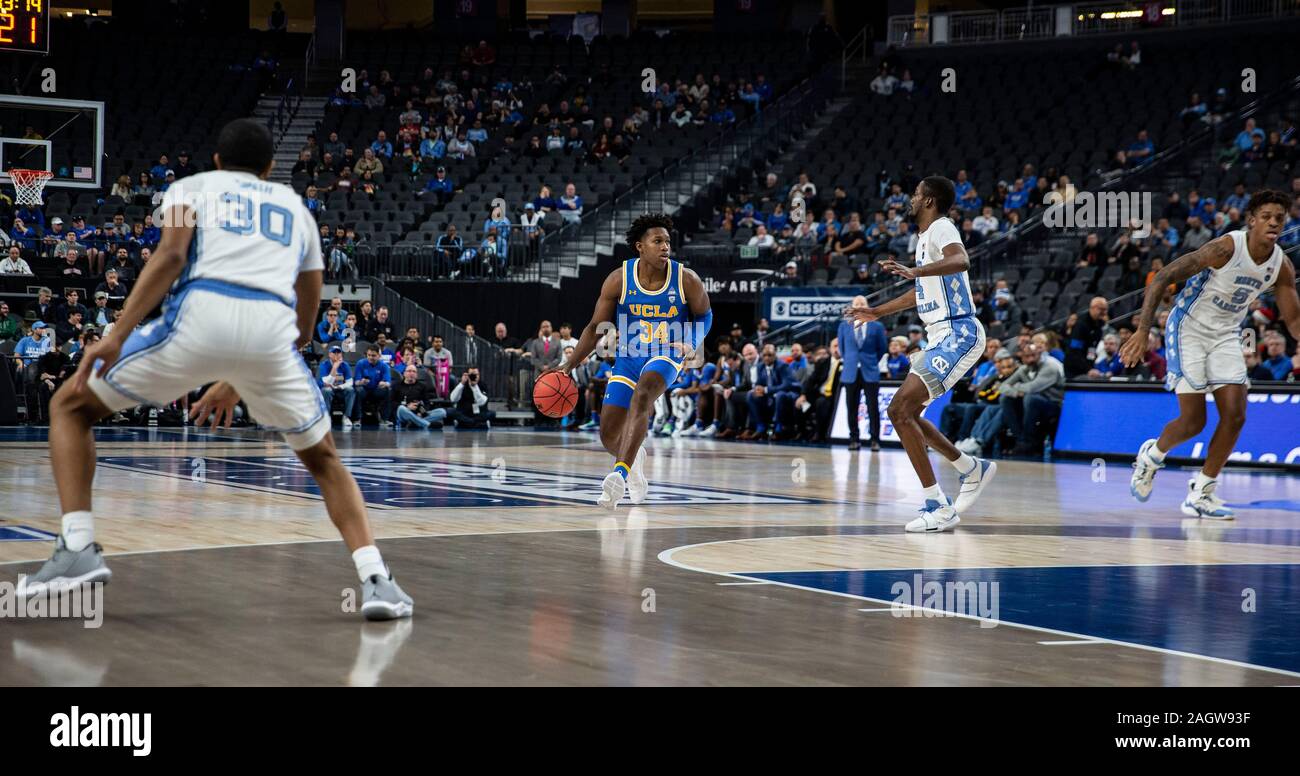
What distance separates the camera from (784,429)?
871 inches

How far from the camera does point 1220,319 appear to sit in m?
10.2

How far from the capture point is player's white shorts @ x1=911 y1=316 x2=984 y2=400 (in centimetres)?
914

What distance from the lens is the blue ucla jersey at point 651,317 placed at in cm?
1048

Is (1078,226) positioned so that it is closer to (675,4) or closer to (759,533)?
(759,533)

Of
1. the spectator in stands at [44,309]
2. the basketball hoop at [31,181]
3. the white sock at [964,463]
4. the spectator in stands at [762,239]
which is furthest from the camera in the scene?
the spectator in stands at [762,239]

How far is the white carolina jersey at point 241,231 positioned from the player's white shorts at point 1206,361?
712 cm

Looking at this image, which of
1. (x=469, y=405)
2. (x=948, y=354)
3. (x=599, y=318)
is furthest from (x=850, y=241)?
(x=948, y=354)

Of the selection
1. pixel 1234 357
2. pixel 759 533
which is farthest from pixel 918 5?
pixel 759 533

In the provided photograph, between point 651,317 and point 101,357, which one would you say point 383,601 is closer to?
point 101,357

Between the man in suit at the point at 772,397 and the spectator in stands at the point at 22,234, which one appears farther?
the spectator in stands at the point at 22,234

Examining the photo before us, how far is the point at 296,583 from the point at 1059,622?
296 cm

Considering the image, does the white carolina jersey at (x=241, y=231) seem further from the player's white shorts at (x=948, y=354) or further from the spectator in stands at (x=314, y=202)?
the spectator in stands at (x=314, y=202)

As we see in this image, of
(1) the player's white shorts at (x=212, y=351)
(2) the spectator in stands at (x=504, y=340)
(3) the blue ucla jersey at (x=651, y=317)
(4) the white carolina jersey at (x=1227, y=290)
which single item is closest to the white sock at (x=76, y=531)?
(1) the player's white shorts at (x=212, y=351)

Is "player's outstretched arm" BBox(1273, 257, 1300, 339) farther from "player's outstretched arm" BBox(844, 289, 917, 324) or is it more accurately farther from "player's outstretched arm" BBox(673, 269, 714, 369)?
"player's outstretched arm" BBox(673, 269, 714, 369)
